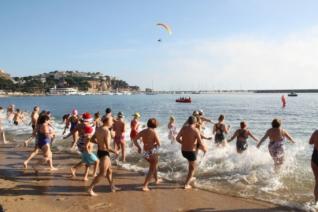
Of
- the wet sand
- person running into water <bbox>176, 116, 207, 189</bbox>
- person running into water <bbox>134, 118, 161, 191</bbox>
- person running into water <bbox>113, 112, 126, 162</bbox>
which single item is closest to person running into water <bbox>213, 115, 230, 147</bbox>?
person running into water <bbox>113, 112, 126, 162</bbox>

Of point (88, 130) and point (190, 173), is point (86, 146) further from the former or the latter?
point (190, 173)

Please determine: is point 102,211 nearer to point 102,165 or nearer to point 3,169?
point 102,165

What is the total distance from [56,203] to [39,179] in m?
2.36

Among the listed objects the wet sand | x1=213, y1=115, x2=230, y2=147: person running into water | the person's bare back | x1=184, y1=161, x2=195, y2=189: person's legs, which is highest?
the person's bare back

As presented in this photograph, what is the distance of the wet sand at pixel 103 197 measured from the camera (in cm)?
774

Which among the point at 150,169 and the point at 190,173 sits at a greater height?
the point at 150,169

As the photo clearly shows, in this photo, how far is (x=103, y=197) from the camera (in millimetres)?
8430

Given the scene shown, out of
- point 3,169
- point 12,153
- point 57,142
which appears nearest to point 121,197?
point 3,169

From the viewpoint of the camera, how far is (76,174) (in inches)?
424

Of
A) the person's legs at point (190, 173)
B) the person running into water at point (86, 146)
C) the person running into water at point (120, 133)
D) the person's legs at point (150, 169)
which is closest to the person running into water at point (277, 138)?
the person's legs at point (190, 173)

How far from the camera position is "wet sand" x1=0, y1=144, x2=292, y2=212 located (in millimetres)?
7742

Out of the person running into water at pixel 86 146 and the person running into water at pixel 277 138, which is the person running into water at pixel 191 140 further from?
the person running into water at pixel 277 138

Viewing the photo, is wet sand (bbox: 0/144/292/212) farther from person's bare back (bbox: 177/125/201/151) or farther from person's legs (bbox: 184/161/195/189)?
person's bare back (bbox: 177/125/201/151)

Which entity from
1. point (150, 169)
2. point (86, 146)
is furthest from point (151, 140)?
point (86, 146)
